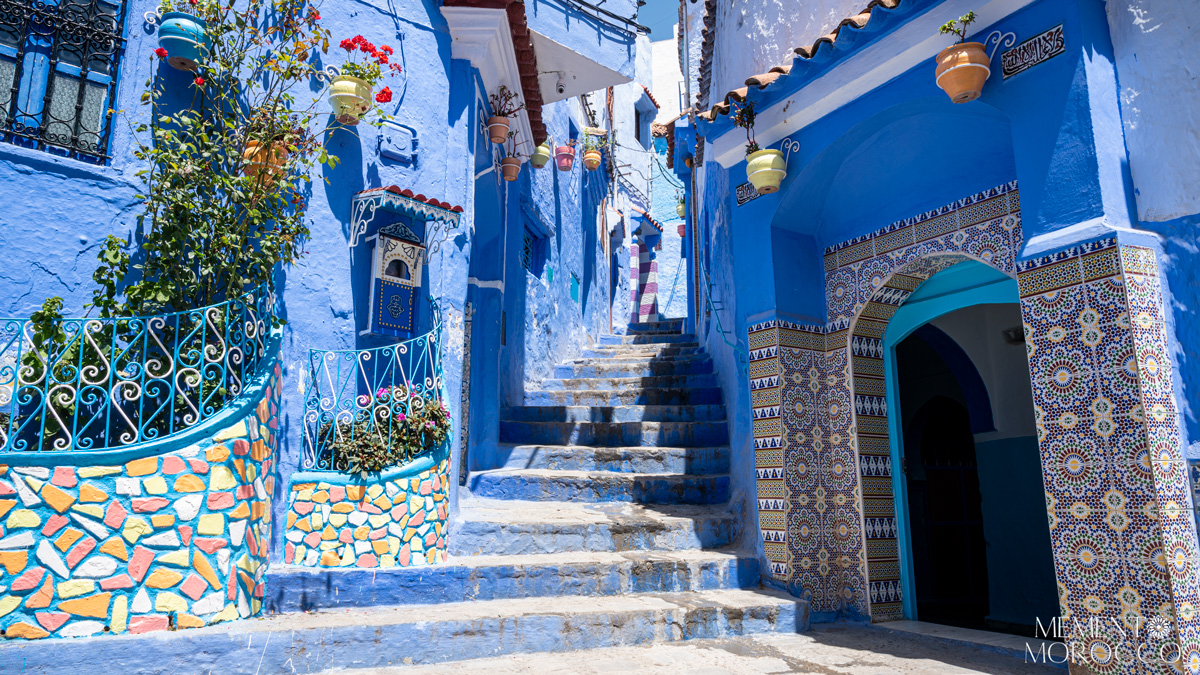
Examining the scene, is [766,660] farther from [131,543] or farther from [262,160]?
[262,160]

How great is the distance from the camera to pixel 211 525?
434 centimetres

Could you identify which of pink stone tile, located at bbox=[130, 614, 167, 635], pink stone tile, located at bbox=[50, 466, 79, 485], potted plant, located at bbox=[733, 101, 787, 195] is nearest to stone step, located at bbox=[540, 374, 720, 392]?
potted plant, located at bbox=[733, 101, 787, 195]

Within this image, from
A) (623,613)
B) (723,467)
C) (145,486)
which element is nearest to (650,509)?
(723,467)

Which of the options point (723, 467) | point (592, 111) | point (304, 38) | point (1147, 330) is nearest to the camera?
point (1147, 330)

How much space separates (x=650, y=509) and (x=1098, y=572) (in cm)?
379

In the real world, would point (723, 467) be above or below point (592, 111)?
below

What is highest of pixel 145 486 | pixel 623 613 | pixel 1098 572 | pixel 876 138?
pixel 876 138

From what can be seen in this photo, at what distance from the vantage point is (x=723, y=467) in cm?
766

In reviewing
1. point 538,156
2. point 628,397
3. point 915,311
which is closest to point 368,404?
point 628,397

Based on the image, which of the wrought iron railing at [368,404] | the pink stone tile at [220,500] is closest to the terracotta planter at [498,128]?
the wrought iron railing at [368,404]

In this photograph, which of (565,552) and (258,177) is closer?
(258,177)

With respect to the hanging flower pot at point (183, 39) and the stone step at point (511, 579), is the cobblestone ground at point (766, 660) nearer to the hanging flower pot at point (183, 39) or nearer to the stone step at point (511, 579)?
the stone step at point (511, 579)

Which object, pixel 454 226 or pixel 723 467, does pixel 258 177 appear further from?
pixel 723 467

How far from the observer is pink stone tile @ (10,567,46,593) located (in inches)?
151
